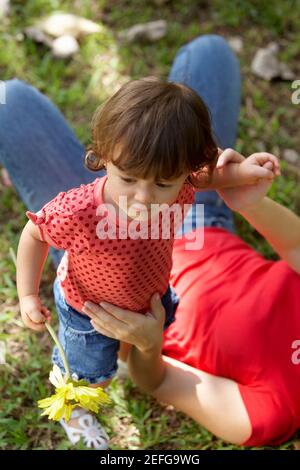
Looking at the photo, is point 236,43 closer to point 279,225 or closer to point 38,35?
point 38,35

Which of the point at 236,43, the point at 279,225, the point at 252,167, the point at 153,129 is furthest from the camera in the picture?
the point at 236,43

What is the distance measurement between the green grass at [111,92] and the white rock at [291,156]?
0.02 m

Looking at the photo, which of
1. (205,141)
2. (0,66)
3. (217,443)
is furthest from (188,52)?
(217,443)

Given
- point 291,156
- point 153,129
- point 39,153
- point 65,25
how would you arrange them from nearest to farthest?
point 153,129 < point 39,153 < point 291,156 < point 65,25

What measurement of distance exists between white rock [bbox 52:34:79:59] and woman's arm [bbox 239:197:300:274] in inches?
40.8

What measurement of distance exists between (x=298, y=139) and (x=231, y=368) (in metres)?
0.93

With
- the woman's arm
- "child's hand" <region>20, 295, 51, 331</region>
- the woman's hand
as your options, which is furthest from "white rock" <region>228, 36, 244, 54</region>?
"child's hand" <region>20, 295, 51, 331</region>

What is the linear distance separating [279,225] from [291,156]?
75 cm

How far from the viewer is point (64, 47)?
2.20 m

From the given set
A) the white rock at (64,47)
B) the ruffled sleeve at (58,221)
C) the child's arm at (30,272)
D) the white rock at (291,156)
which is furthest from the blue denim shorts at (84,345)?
the white rock at (64,47)

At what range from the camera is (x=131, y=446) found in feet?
5.02

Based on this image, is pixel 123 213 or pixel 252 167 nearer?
pixel 123 213

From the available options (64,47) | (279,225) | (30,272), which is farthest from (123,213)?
(64,47)

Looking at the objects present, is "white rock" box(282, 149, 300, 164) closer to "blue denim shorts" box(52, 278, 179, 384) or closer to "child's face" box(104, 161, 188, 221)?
"blue denim shorts" box(52, 278, 179, 384)
